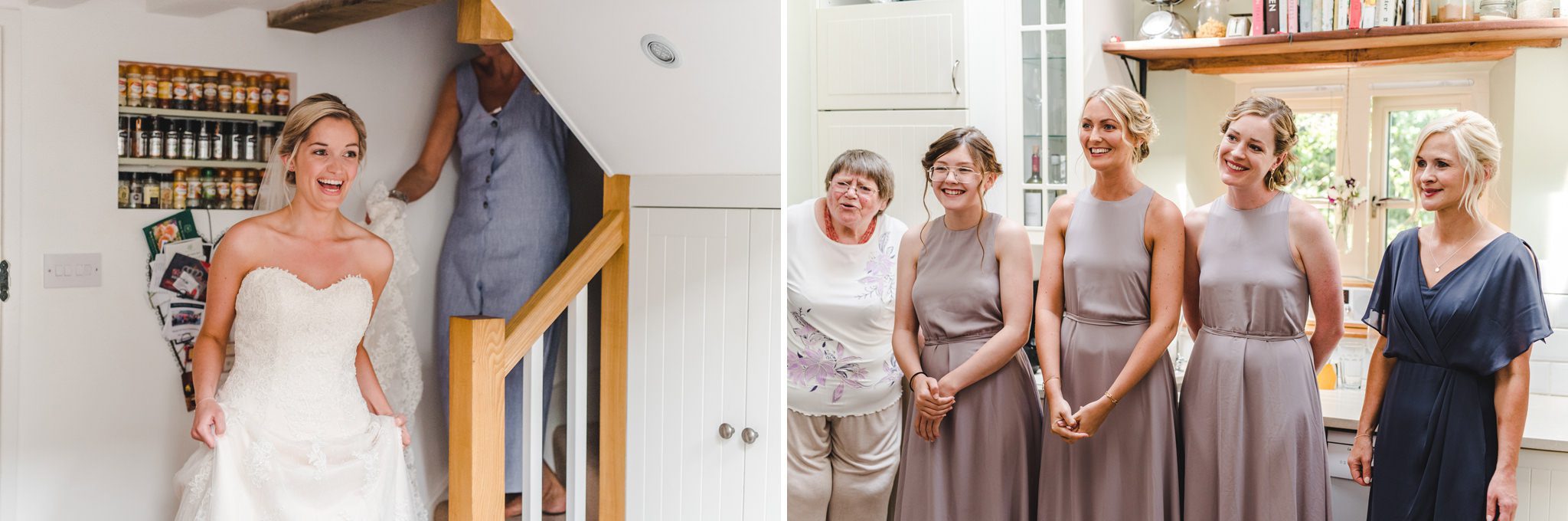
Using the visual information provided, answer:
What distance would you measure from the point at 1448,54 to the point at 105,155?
12.4 feet

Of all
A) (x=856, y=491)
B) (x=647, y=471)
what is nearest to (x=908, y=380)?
(x=856, y=491)

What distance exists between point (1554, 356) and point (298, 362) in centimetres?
368

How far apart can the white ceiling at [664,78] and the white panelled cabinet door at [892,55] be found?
1.21 meters

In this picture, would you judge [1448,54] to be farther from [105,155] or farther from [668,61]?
[105,155]

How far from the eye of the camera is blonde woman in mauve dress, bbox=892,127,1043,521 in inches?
108

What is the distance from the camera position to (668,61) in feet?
7.77

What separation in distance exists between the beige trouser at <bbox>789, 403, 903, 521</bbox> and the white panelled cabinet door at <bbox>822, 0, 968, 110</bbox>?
3.55 feet

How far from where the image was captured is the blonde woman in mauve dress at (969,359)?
274 centimetres

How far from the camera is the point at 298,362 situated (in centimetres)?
260

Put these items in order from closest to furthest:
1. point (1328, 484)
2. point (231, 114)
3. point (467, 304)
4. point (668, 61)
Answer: point (668, 61) < point (1328, 484) < point (231, 114) < point (467, 304)

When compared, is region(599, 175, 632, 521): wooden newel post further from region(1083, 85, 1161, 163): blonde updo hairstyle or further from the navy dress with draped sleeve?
the navy dress with draped sleeve

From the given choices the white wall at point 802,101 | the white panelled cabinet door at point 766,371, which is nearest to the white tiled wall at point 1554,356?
the white wall at point 802,101

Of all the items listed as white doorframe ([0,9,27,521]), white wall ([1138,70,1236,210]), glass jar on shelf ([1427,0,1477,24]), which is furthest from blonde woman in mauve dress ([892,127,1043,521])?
white doorframe ([0,9,27,521])

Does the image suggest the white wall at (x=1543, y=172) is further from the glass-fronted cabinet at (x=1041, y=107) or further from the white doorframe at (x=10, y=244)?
the white doorframe at (x=10, y=244)
